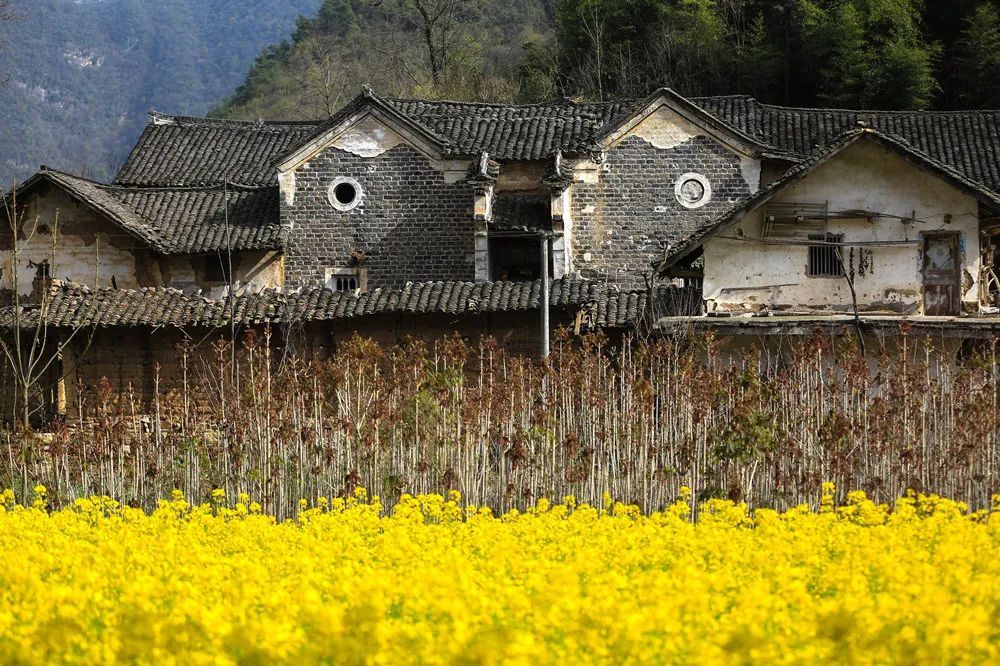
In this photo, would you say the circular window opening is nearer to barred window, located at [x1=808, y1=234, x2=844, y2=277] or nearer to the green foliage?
the green foliage

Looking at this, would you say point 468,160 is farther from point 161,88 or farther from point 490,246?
point 161,88

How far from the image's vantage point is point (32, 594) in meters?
7.29

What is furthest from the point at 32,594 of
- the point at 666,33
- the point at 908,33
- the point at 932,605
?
the point at 666,33

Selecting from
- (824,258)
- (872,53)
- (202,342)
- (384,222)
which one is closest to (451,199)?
(384,222)

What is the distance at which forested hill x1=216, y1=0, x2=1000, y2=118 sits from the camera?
33219 millimetres

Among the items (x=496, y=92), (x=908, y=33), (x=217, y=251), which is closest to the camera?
(x=217, y=251)

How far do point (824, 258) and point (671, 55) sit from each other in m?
21.0

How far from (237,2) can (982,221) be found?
264ft

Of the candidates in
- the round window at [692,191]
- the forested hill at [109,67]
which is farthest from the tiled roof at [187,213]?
the forested hill at [109,67]

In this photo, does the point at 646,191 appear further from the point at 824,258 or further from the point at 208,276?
the point at 208,276

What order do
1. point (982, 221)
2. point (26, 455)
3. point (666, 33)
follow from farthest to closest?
point (666, 33)
point (982, 221)
point (26, 455)

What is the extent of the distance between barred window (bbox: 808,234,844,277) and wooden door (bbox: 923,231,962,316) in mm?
1237

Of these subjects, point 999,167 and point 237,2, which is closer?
point 999,167

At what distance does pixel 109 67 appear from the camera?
7581 centimetres
